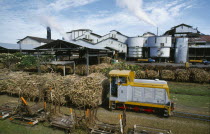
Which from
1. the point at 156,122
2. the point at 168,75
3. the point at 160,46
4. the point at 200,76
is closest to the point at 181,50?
the point at 160,46

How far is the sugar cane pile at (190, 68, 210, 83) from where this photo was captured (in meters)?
17.1

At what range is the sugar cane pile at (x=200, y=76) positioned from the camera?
1709 cm

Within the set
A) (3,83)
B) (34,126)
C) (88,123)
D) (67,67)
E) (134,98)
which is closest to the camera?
(88,123)

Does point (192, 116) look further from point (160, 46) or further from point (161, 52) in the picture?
point (160, 46)

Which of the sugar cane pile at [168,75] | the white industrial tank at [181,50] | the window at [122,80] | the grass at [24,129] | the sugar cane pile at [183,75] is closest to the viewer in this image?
the grass at [24,129]

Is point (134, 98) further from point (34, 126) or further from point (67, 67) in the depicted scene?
point (67, 67)

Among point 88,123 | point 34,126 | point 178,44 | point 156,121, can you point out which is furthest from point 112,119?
point 178,44

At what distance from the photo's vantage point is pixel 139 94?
9484 mm

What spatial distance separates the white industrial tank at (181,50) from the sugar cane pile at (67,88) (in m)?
36.0

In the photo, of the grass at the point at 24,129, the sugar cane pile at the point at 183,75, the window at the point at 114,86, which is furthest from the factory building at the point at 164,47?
the grass at the point at 24,129

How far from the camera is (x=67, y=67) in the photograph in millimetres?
23609

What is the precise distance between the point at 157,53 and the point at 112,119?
121 feet

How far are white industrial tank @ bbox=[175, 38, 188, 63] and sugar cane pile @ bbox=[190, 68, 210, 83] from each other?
23711 mm

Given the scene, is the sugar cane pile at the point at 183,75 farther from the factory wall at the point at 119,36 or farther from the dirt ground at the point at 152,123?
the factory wall at the point at 119,36
